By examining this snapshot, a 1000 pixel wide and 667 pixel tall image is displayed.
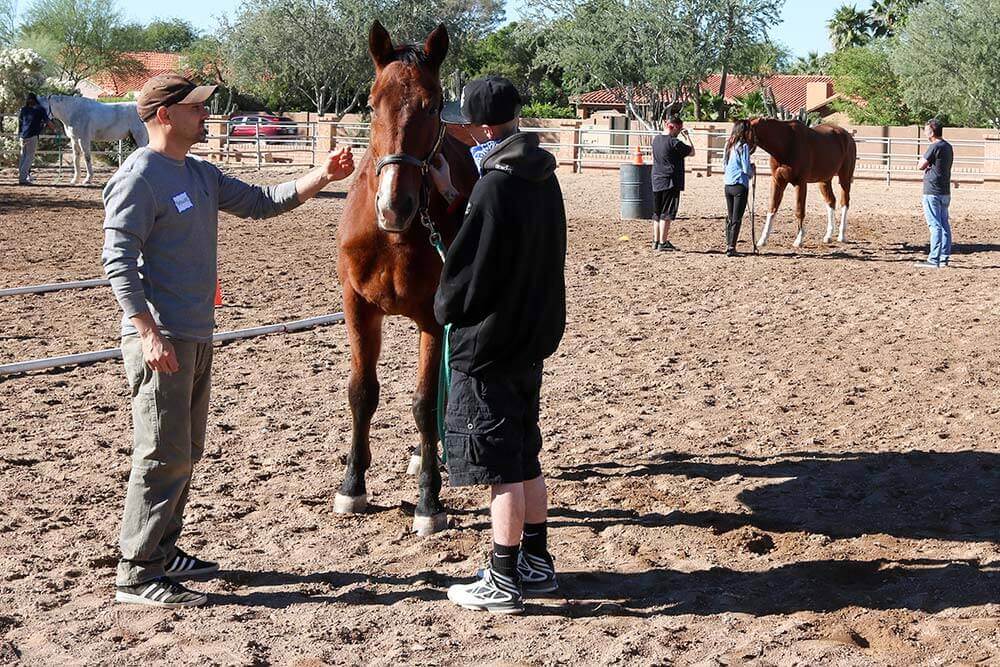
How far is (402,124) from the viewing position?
177 inches

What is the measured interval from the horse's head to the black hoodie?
384 millimetres

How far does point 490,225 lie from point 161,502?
161 centimetres

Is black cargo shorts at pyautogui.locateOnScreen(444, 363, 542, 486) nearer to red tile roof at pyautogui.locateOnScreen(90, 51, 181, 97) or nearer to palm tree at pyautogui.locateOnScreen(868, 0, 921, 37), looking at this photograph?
red tile roof at pyautogui.locateOnScreen(90, 51, 181, 97)

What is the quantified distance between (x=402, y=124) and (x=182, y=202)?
94 cm

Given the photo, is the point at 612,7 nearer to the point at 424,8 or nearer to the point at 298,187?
the point at 424,8

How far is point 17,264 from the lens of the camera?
12.6 metres

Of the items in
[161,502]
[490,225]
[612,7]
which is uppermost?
[612,7]

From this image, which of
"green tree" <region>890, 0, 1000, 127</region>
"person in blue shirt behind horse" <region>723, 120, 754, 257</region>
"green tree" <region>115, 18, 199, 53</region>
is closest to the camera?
"person in blue shirt behind horse" <region>723, 120, 754, 257</region>

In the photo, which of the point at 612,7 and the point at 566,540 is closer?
the point at 566,540

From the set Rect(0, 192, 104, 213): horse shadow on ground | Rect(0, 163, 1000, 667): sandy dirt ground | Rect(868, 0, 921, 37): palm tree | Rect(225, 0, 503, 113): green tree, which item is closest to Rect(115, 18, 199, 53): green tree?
Rect(225, 0, 503, 113): green tree

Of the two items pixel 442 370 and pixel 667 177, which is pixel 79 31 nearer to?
pixel 667 177

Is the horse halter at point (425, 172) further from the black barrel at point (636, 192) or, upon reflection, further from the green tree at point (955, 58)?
the green tree at point (955, 58)

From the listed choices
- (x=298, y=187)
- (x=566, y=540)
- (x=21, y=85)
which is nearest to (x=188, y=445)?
(x=298, y=187)

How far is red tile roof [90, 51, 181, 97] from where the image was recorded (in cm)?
6853
